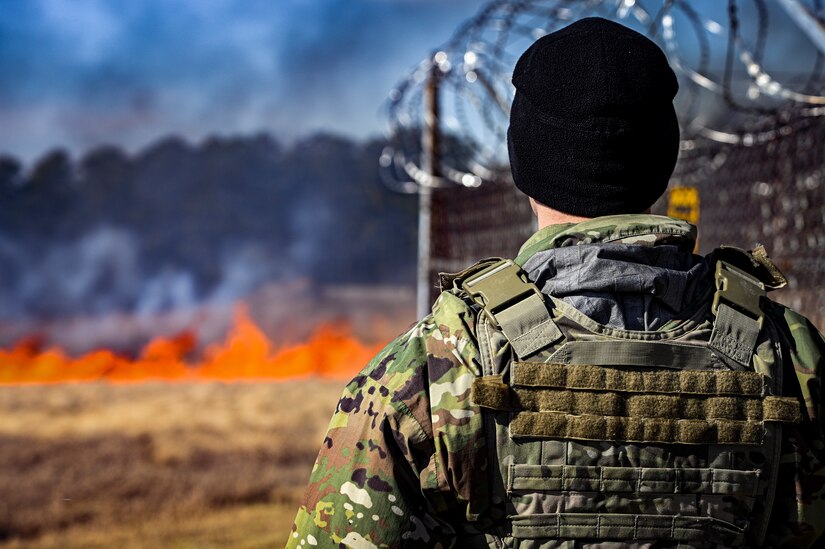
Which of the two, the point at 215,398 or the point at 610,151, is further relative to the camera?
the point at 215,398

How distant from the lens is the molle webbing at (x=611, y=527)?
1.38 m

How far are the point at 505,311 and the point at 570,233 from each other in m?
0.18

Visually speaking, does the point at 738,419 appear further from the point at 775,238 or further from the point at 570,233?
the point at 775,238

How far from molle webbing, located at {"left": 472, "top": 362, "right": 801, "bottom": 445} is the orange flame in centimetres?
Result: 1068

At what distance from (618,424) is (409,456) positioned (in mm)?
326

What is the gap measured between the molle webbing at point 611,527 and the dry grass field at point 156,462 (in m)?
4.71

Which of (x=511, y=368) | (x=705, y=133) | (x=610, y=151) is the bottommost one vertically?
A: (x=511, y=368)

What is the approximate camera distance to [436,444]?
4.52ft

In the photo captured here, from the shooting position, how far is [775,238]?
485cm

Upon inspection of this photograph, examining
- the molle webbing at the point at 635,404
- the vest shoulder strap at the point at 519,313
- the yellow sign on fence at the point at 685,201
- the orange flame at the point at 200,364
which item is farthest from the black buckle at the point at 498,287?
the orange flame at the point at 200,364

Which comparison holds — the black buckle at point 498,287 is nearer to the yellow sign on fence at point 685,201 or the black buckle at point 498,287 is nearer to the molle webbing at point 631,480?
the molle webbing at point 631,480

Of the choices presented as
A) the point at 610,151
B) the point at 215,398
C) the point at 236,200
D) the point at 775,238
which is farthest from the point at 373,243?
the point at 610,151

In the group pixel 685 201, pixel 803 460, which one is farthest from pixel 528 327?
pixel 685 201

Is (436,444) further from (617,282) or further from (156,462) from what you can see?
(156,462)
